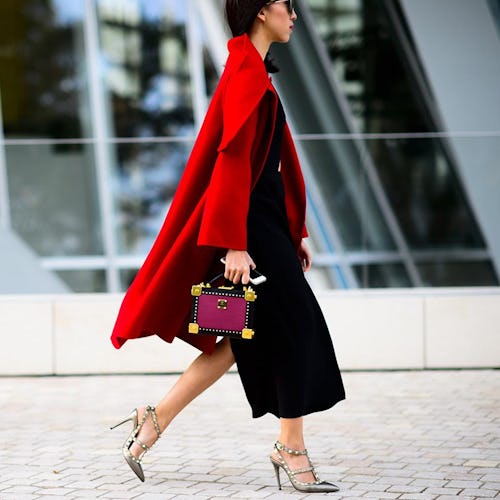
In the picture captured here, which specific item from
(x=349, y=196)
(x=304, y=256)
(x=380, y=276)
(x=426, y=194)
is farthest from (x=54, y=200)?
(x=304, y=256)

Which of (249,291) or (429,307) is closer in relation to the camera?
(249,291)

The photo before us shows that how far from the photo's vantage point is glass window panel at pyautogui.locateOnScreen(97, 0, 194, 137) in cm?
1245

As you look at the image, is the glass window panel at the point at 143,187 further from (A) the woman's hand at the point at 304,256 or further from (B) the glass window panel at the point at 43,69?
(B) the glass window panel at the point at 43,69

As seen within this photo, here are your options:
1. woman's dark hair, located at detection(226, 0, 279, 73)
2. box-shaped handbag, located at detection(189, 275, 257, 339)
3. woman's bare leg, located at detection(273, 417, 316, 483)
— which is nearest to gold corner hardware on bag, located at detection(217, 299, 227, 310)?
box-shaped handbag, located at detection(189, 275, 257, 339)

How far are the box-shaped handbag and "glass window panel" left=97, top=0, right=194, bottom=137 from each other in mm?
7961

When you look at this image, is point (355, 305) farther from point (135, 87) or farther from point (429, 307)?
point (135, 87)

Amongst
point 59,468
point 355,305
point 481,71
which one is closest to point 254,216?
point 59,468

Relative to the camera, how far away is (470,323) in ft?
26.5

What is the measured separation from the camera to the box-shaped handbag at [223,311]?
4.37 metres

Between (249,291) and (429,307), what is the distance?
3.87 metres

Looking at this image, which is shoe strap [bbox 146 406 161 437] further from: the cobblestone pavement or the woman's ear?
the woman's ear

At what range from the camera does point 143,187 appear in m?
8.20

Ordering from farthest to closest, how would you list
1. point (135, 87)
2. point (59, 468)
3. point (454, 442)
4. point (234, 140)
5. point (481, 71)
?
point (135, 87), point (481, 71), point (454, 442), point (59, 468), point (234, 140)

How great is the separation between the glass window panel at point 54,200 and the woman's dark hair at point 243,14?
370 centimetres
